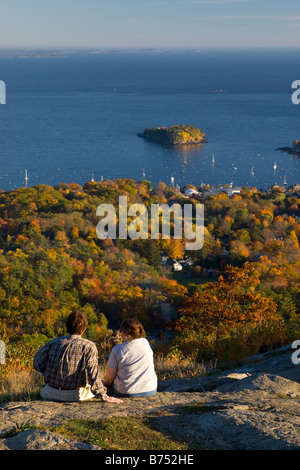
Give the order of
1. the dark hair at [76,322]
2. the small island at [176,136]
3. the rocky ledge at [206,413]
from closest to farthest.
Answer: the rocky ledge at [206,413]
the dark hair at [76,322]
the small island at [176,136]

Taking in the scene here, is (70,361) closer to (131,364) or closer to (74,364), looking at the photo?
(74,364)

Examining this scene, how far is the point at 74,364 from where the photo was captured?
386 cm

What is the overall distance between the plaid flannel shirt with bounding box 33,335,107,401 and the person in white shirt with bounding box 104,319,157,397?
0.78 feet

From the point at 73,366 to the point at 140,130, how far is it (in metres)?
96.1

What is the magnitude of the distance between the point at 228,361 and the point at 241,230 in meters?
32.2

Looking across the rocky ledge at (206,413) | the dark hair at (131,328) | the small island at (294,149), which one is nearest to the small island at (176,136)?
the small island at (294,149)

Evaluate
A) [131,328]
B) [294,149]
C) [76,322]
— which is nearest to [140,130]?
[294,149]

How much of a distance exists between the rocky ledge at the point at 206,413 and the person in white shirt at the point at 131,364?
9cm

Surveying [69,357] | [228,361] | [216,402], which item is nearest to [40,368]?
[69,357]

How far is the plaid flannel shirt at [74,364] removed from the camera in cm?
384

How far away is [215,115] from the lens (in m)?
113

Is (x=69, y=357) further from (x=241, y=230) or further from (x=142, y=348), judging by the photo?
(x=241, y=230)

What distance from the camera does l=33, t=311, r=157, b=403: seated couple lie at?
12.6ft

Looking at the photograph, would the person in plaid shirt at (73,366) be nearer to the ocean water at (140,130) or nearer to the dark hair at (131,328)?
the dark hair at (131,328)
